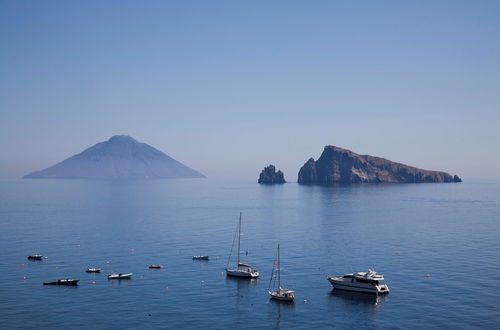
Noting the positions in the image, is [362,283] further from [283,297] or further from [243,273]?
[243,273]

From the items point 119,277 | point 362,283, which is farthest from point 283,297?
point 119,277

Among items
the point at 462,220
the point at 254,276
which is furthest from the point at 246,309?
the point at 462,220

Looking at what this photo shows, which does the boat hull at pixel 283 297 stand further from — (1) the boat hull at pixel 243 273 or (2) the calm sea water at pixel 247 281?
(1) the boat hull at pixel 243 273

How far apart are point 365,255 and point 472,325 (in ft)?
156

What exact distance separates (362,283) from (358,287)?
1184mm

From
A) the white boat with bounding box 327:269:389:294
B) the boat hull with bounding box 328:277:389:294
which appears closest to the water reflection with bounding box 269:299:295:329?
the boat hull with bounding box 328:277:389:294

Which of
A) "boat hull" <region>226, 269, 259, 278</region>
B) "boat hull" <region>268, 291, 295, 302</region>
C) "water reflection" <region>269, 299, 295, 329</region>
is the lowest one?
"water reflection" <region>269, 299, 295, 329</region>

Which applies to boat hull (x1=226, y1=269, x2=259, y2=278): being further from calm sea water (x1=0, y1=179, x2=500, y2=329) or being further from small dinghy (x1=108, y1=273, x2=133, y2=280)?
small dinghy (x1=108, y1=273, x2=133, y2=280)

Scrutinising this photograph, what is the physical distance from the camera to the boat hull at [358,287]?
273 ft

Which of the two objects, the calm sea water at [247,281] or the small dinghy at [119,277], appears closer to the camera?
the calm sea water at [247,281]

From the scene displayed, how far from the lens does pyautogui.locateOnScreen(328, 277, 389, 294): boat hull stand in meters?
83.1

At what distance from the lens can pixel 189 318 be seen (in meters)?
70.1

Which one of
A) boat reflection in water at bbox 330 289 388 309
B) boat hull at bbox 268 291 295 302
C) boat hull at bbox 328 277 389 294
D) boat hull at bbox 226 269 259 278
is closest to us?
boat hull at bbox 268 291 295 302

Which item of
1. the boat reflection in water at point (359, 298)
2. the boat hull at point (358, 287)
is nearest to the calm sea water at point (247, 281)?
the boat reflection in water at point (359, 298)
